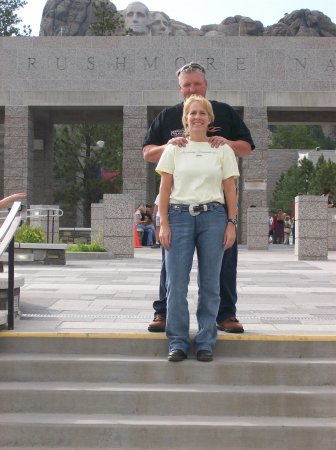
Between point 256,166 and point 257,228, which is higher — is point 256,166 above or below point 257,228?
above

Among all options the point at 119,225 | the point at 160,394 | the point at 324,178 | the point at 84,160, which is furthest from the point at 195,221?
the point at 324,178

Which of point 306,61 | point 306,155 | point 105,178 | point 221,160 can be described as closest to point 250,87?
point 306,61

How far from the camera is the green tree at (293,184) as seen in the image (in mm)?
74688

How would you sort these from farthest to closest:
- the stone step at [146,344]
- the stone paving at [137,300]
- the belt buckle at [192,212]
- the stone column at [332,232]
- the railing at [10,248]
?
the stone column at [332,232] < the stone paving at [137,300] < the railing at [10,248] < the stone step at [146,344] < the belt buckle at [192,212]

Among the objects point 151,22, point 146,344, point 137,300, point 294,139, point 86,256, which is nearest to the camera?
point 146,344

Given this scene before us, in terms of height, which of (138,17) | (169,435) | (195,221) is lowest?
(169,435)

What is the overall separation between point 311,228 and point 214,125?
11.5 metres

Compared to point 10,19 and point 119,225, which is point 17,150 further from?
point 10,19

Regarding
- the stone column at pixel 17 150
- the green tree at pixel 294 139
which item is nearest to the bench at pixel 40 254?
the stone column at pixel 17 150

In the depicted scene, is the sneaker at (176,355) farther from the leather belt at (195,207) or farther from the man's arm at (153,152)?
the man's arm at (153,152)

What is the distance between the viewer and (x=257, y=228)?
21.5m

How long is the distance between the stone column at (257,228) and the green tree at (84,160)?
77.6 feet

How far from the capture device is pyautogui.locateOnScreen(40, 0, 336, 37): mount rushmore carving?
93.6 m

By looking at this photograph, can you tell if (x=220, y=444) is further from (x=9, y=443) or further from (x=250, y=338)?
(x=9, y=443)
